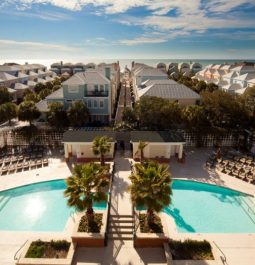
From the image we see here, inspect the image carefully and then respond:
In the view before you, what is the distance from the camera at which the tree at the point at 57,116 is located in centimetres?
3006

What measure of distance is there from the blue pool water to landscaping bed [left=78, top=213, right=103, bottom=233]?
152 centimetres

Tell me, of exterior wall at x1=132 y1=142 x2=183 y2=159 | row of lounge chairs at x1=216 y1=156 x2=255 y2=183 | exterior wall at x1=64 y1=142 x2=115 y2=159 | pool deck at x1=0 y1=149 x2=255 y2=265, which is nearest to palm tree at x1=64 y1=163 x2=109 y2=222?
pool deck at x1=0 y1=149 x2=255 y2=265

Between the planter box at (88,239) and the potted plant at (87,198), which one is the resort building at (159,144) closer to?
the potted plant at (87,198)

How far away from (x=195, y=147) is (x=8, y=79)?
52.8m

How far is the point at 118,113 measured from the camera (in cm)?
4506

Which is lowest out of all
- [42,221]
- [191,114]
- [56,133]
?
[42,221]

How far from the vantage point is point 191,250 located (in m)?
12.4

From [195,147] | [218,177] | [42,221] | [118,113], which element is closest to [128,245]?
[42,221]

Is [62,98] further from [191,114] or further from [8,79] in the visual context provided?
[8,79]

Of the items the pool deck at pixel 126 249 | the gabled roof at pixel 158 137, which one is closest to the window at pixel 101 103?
the gabled roof at pixel 158 137

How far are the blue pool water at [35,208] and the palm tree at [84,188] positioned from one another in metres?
3.23

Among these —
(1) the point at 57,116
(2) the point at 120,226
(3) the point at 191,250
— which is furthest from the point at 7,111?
(3) the point at 191,250

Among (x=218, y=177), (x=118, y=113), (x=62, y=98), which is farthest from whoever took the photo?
(x=118, y=113)

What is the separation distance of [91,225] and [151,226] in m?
3.63
